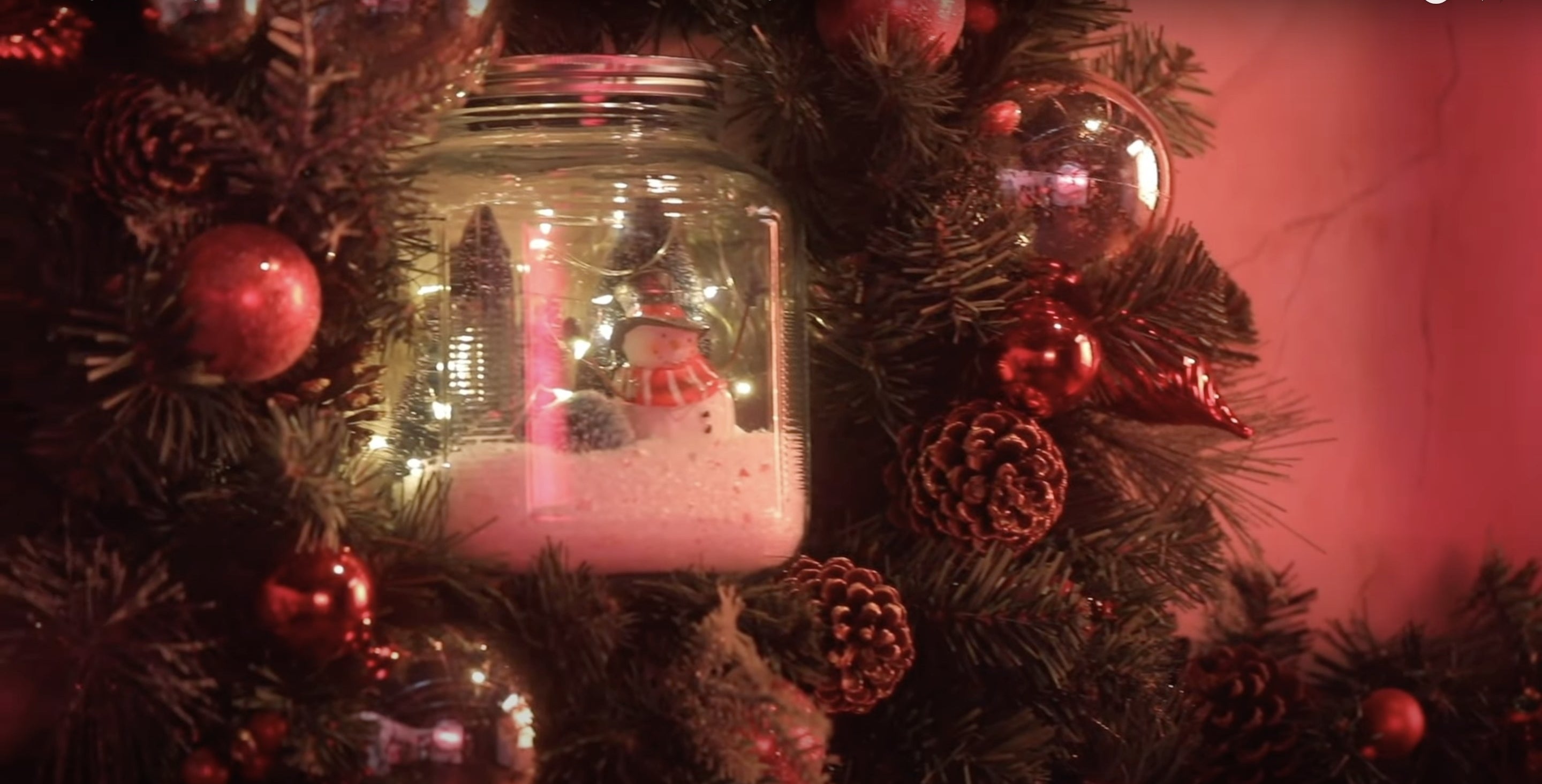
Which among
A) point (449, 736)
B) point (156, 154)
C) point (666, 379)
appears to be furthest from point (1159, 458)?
point (156, 154)

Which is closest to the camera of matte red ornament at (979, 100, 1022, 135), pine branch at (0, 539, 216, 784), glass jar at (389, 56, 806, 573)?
pine branch at (0, 539, 216, 784)

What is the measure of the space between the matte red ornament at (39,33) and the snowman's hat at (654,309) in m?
0.26

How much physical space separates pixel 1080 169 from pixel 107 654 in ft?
1.70

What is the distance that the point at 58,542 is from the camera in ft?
1.77

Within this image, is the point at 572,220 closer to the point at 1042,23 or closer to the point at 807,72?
the point at 807,72

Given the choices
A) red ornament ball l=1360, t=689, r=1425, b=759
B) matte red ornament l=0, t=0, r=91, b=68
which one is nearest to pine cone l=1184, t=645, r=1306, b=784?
red ornament ball l=1360, t=689, r=1425, b=759

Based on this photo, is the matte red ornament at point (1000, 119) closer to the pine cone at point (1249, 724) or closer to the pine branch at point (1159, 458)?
the pine branch at point (1159, 458)

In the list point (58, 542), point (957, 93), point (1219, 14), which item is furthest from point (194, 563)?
point (1219, 14)

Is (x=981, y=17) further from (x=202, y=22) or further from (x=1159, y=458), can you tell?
(x=202, y=22)

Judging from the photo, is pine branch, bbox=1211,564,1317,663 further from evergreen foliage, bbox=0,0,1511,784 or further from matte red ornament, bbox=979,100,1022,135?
matte red ornament, bbox=979,100,1022,135

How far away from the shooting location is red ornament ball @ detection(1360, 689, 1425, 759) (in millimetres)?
813

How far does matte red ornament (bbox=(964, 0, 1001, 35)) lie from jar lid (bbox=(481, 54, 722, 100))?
191 millimetres

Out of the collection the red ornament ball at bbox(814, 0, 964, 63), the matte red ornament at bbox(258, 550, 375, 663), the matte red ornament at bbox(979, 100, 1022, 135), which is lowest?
the matte red ornament at bbox(258, 550, 375, 663)

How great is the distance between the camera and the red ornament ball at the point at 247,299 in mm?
502
